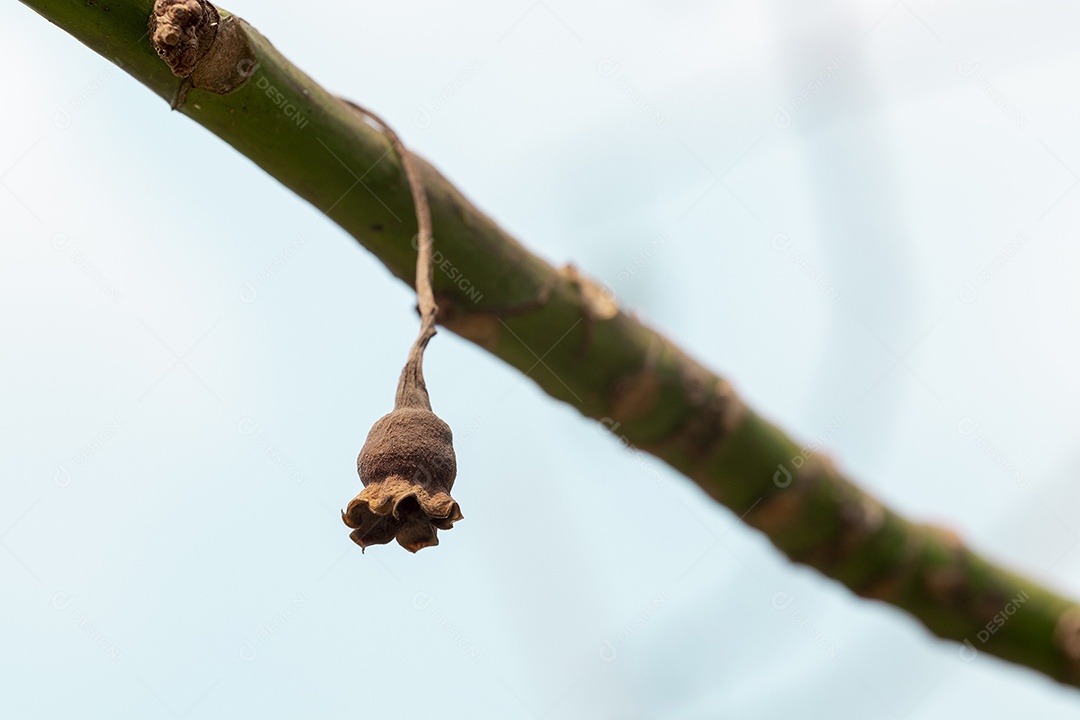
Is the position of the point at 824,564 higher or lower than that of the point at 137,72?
higher

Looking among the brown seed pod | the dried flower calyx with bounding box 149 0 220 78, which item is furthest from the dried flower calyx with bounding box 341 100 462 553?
the dried flower calyx with bounding box 149 0 220 78

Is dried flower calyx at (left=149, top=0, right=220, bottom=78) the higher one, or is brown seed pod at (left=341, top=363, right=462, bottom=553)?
dried flower calyx at (left=149, top=0, right=220, bottom=78)

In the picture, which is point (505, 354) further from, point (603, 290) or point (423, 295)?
point (423, 295)

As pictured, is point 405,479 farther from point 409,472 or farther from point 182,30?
point 182,30

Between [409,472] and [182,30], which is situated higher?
[182,30]

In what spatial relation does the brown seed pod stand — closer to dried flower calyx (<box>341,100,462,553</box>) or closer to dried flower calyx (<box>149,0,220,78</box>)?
dried flower calyx (<box>341,100,462,553</box>)

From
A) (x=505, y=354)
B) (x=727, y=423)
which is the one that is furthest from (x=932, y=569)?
(x=505, y=354)

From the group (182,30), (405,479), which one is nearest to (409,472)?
(405,479)

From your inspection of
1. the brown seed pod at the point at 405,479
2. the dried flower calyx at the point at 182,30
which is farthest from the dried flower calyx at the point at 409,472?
the dried flower calyx at the point at 182,30
